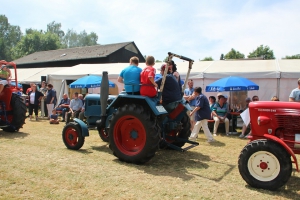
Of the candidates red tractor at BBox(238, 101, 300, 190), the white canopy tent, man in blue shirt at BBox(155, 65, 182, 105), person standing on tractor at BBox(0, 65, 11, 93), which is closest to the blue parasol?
the white canopy tent

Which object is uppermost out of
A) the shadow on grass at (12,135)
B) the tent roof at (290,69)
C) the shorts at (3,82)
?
the tent roof at (290,69)

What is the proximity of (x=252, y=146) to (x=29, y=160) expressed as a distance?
3.64 metres

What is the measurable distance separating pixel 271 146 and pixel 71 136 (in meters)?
3.86

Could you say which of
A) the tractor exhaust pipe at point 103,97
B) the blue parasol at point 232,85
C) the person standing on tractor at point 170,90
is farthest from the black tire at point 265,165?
A: the blue parasol at point 232,85

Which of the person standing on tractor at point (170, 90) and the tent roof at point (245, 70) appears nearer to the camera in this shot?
the person standing on tractor at point (170, 90)

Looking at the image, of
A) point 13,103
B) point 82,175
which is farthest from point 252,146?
point 13,103

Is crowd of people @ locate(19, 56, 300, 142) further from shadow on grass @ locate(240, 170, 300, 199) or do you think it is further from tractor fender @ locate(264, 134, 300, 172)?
shadow on grass @ locate(240, 170, 300, 199)

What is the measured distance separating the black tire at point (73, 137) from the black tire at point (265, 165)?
324 cm

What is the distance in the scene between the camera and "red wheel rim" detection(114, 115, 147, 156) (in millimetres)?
4709

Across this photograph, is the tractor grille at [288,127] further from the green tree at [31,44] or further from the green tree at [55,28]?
the green tree at [55,28]

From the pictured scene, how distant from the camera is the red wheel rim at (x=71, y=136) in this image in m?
5.59

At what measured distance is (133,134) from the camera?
188 inches

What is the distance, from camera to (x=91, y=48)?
3128 centimetres

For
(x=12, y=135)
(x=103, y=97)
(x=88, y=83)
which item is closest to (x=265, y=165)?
(x=103, y=97)
